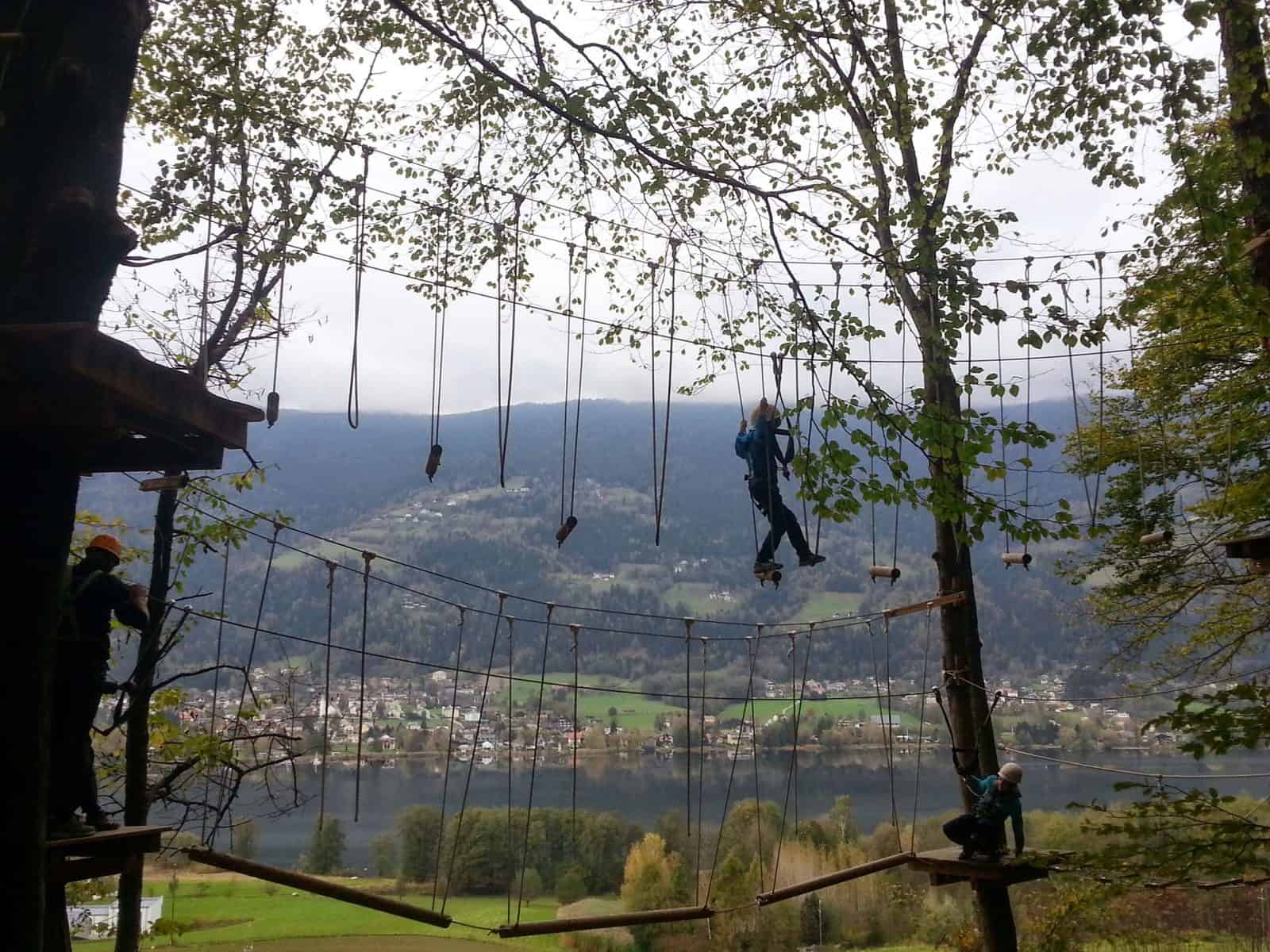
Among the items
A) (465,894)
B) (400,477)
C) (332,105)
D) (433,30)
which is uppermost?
(400,477)

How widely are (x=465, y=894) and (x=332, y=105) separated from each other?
31.1m

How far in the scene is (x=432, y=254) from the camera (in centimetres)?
779

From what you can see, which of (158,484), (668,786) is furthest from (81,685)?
(668,786)

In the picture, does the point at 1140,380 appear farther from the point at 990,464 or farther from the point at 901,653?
the point at 901,653

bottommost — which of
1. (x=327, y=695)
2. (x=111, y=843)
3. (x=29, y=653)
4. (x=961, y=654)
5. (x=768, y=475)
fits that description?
(x=111, y=843)

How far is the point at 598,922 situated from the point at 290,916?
3219cm

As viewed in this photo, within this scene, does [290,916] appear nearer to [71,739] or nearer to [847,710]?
[71,739]

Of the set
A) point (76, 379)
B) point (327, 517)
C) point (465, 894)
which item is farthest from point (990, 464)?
point (327, 517)

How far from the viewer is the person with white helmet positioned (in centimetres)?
665

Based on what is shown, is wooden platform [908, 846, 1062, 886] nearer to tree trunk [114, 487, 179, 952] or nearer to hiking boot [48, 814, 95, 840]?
hiking boot [48, 814, 95, 840]

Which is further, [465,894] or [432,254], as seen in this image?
[465,894]

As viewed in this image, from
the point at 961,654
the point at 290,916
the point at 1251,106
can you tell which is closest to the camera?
the point at 1251,106

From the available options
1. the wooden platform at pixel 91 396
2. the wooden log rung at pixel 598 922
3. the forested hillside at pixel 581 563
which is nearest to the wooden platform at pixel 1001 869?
the wooden log rung at pixel 598 922

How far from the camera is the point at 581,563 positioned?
4562 inches
